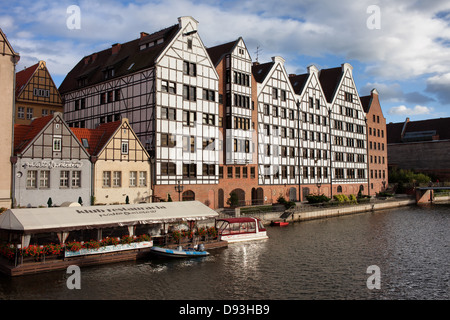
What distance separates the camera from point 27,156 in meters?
36.5

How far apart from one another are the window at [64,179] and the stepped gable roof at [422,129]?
3743 inches

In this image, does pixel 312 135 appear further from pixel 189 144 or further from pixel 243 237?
pixel 243 237

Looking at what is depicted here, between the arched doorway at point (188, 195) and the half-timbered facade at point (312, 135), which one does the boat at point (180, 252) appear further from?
the half-timbered facade at point (312, 135)

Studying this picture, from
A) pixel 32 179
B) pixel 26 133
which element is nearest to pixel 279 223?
pixel 32 179

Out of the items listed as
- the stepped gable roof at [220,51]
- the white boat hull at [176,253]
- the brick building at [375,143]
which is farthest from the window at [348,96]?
the white boat hull at [176,253]

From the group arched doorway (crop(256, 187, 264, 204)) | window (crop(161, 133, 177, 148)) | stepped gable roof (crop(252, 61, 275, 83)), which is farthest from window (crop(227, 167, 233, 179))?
stepped gable roof (crop(252, 61, 275, 83))

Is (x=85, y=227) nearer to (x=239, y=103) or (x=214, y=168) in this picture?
(x=214, y=168)

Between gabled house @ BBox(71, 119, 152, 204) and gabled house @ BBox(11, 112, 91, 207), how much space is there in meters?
1.40

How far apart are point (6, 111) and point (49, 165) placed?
5.87 m

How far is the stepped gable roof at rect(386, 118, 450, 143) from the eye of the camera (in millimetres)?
106562

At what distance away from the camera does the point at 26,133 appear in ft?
129

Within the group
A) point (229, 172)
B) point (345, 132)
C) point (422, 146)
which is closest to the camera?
point (229, 172)

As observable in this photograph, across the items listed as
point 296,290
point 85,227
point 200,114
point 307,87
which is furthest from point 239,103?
point 296,290
